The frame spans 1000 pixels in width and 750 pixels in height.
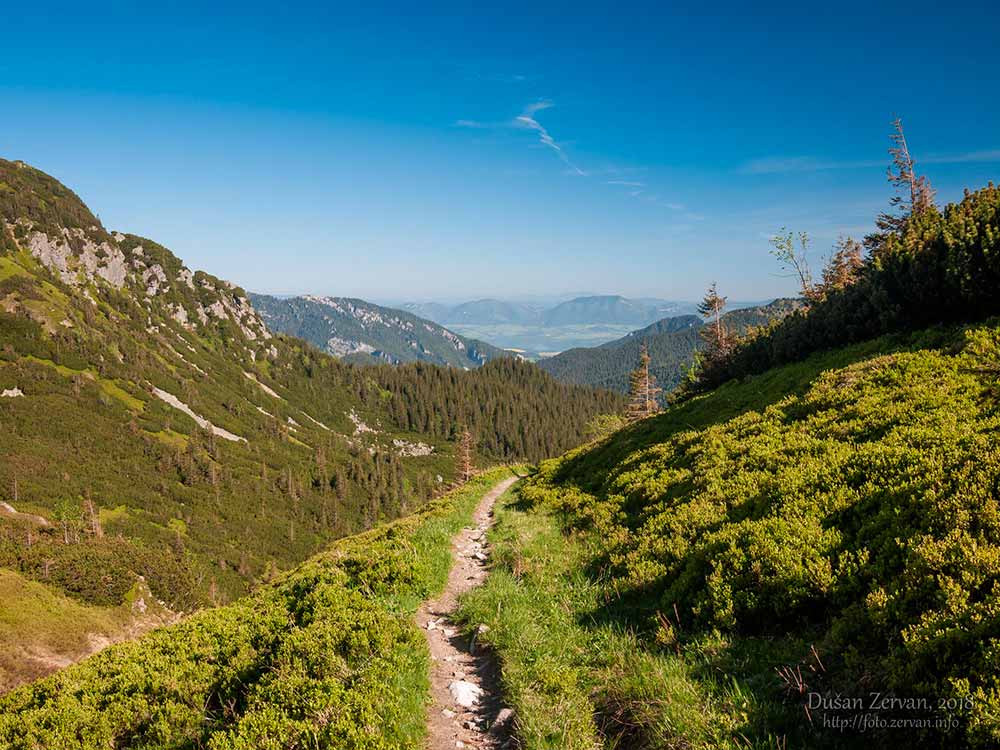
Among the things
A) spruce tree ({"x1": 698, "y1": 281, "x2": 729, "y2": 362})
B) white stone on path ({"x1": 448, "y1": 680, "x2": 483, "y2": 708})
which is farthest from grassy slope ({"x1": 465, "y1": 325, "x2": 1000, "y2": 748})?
spruce tree ({"x1": 698, "y1": 281, "x2": 729, "y2": 362})

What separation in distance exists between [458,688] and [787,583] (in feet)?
17.2

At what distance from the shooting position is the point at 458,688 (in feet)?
23.6

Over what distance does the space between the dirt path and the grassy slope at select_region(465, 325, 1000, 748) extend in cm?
44

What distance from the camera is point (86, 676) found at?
10109 millimetres

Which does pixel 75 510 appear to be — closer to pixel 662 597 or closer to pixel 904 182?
pixel 662 597

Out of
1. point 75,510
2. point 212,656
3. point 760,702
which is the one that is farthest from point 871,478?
point 75,510

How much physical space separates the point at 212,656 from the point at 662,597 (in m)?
8.52

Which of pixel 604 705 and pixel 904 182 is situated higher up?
pixel 904 182

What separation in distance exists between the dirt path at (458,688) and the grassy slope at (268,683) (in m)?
0.35

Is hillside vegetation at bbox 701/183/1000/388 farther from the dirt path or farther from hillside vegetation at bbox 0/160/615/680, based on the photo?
hillside vegetation at bbox 0/160/615/680

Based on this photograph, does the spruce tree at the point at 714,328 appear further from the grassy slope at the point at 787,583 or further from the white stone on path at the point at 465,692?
the white stone on path at the point at 465,692

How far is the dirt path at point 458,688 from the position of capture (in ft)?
20.1

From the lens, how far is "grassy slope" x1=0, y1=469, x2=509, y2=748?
230 inches

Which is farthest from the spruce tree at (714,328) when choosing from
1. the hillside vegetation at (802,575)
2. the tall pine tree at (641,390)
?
the hillside vegetation at (802,575)
